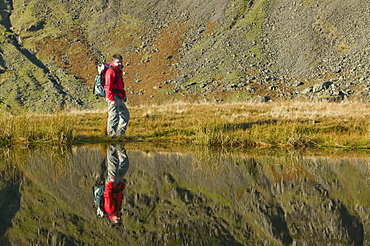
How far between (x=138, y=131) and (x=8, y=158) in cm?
694

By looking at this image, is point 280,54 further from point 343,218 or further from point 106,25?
point 343,218

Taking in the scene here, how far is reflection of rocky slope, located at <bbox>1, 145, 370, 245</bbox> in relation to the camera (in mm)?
4605

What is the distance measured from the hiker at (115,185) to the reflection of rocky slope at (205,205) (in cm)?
14

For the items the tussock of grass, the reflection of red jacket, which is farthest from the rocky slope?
the reflection of red jacket

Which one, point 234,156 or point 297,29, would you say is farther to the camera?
point 297,29

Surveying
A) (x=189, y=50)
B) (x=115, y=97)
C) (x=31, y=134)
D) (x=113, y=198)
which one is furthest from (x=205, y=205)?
(x=189, y=50)

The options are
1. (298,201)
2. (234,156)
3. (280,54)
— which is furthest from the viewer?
(280,54)

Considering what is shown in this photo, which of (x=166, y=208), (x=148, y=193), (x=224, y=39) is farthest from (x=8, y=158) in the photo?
(x=224, y=39)

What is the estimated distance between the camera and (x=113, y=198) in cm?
606

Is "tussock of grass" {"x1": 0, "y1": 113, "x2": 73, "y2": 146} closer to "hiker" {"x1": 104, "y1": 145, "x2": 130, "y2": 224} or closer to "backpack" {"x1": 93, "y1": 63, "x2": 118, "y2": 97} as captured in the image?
"backpack" {"x1": 93, "y1": 63, "x2": 118, "y2": 97}

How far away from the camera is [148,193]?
6.53m

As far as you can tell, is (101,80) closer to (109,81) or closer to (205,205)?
(109,81)

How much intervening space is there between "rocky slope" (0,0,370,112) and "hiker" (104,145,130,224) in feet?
124

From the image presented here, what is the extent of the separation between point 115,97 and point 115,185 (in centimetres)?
790
